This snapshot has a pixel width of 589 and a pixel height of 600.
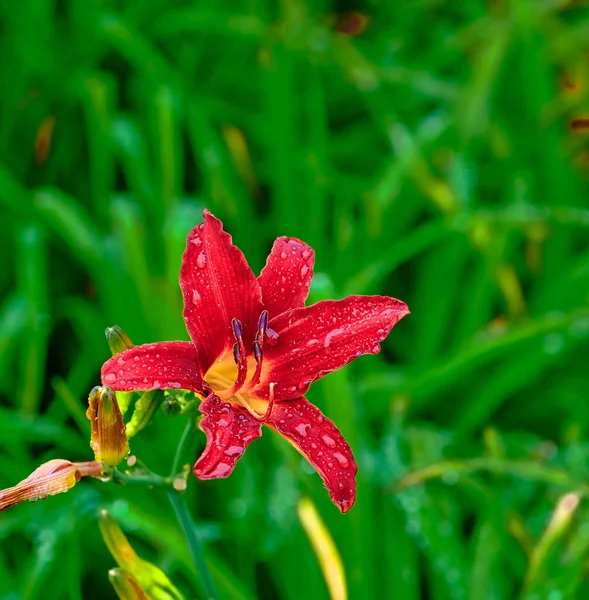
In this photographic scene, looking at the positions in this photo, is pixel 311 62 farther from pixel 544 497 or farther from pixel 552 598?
pixel 552 598

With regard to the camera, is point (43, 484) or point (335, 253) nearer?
point (43, 484)

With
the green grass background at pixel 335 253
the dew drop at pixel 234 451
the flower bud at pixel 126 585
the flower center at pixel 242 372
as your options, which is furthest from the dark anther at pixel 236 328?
the green grass background at pixel 335 253

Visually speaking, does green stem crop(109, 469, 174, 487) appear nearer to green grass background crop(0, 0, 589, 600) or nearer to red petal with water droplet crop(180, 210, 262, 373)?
red petal with water droplet crop(180, 210, 262, 373)

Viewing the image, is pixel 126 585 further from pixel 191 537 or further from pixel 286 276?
pixel 286 276

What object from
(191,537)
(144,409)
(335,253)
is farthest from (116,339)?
(335,253)

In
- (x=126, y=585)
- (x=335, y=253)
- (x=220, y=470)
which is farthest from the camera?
(x=335, y=253)

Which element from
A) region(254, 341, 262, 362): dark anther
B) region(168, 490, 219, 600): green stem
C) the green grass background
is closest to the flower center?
region(254, 341, 262, 362): dark anther

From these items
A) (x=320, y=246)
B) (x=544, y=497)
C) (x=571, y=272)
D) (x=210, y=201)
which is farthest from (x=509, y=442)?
(x=210, y=201)

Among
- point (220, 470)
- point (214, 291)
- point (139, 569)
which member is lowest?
point (139, 569)
